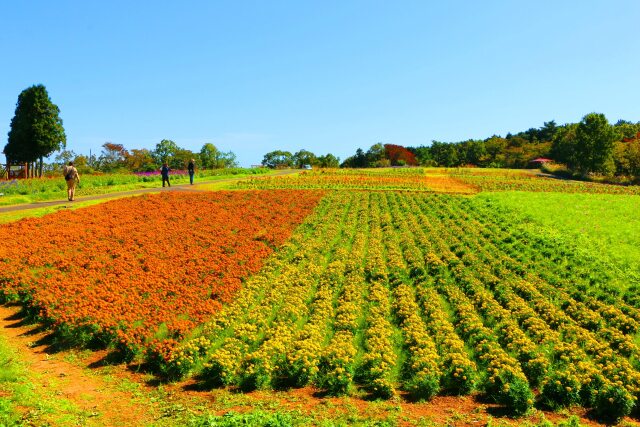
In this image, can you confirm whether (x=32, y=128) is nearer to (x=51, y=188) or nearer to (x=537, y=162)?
(x=51, y=188)

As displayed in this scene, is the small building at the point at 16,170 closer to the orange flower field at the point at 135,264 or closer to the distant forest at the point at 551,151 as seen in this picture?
the orange flower field at the point at 135,264

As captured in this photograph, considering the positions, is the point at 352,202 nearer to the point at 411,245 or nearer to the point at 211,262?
the point at 411,245

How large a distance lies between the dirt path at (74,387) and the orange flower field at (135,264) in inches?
29.3

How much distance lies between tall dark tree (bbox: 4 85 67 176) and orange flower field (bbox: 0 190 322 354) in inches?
1402

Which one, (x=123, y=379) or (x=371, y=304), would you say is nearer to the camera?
(x=123, y=379)

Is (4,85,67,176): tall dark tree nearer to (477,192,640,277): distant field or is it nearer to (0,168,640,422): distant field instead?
(0,168,640,422): distant field

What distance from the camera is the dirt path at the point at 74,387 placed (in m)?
7.48

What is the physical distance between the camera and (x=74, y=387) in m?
8.45

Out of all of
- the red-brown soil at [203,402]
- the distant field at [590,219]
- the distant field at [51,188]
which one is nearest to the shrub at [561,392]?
the red-brown soil at [203,402]

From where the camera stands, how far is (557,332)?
37.0 ft

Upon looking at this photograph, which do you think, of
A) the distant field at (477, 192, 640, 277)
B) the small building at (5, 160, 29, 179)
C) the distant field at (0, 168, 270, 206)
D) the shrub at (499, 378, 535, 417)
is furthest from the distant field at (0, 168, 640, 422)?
the small building at (5, 160, 29, 179)

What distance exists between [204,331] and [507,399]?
6.89m

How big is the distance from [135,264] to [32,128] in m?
48.1

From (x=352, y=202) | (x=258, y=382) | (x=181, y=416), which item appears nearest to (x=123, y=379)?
(x=181, y=416)
